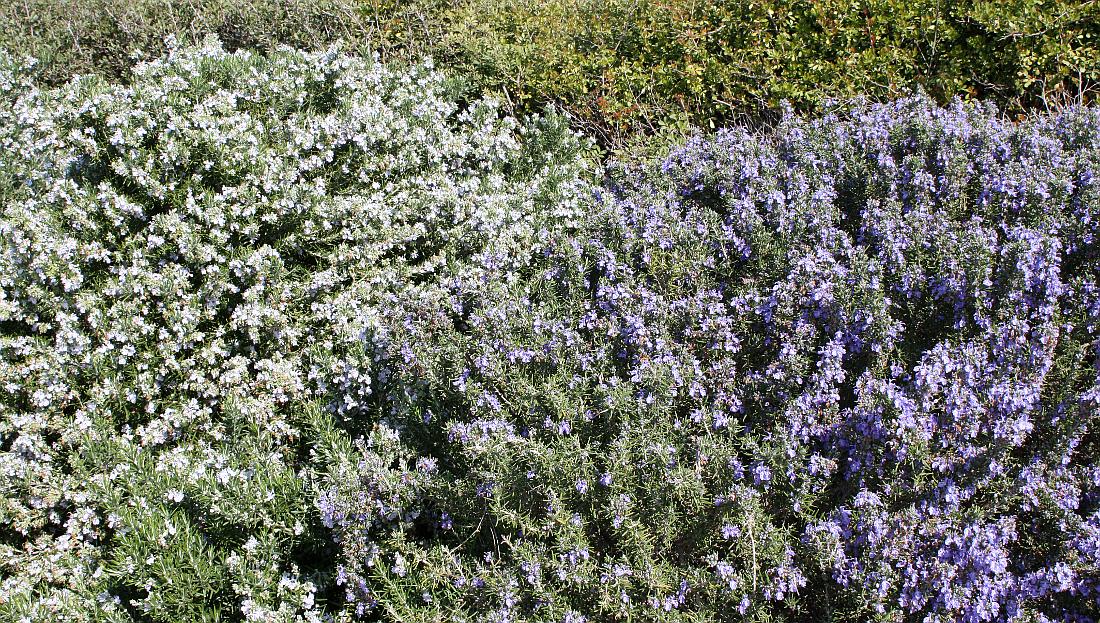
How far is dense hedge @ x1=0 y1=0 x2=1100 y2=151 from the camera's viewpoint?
487 centimetres

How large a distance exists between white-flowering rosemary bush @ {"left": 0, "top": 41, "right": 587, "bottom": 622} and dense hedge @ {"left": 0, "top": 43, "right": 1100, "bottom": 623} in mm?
20

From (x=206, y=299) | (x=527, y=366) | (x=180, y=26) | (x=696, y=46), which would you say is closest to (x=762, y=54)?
(x=696, y=46)

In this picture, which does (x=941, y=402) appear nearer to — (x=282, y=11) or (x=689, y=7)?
(x=689, y=7)

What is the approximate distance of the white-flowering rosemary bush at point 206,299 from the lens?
10.6ft

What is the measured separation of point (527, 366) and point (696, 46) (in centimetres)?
291

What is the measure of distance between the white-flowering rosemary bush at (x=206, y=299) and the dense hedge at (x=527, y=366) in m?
0.02

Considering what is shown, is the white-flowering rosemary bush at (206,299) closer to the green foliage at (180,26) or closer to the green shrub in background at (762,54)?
the green shrub in background at (762,54)

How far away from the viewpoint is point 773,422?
2920 mm

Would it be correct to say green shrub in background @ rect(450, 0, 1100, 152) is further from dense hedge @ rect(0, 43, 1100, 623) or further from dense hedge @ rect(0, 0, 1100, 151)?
dense hedge @ rect(0, 43, 1100, 623)

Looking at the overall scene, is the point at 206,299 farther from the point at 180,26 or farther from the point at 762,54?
the point at 180,26

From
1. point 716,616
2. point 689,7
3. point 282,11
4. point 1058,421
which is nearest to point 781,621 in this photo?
point 716,616

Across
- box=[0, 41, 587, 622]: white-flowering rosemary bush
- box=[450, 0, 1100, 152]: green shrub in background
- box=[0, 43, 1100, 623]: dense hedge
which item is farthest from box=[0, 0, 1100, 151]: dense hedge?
box=[0, 41, 587, 622]: white-flowering rosemary bush

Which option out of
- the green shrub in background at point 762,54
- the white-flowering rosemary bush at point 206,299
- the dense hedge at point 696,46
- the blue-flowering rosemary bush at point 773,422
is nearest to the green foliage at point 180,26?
the dense hedge at point 696,46

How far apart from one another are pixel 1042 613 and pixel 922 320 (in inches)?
36.6
